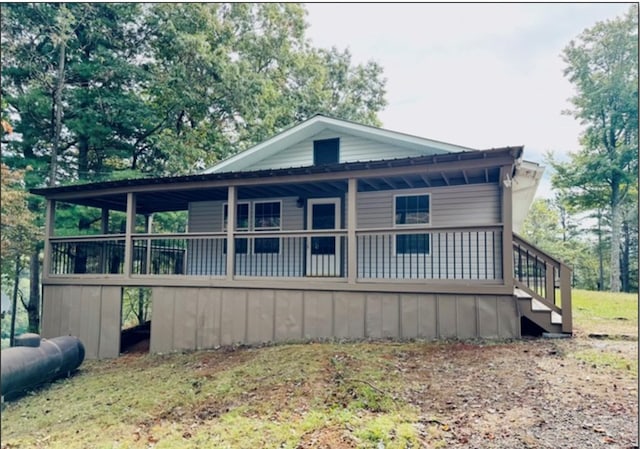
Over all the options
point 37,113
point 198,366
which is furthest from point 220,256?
point 37,113

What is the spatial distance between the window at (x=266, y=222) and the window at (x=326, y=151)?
1678 mm

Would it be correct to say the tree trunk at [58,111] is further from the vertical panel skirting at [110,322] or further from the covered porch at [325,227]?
the vertical panel skirting at [110,322]

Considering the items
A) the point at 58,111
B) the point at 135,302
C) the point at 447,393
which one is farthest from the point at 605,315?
the point at 135,302

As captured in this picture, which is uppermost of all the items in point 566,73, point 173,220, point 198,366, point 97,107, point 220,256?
point 566,73

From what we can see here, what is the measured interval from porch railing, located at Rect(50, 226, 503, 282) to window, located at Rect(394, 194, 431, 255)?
25 millimetres

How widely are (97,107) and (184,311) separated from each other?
8339 mm

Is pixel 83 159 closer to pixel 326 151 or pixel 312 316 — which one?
pixel 326 151

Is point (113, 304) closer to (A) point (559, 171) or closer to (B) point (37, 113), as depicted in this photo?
(B) point (37, 113)

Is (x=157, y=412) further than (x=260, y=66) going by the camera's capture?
No

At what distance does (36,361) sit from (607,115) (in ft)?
78.3

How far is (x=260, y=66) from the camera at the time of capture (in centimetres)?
2094

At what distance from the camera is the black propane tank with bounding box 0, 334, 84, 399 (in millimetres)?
5016

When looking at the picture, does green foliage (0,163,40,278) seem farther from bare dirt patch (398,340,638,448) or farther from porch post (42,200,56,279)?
bare dirt patch (398,340,638,448)

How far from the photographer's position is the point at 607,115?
64.6 feet
